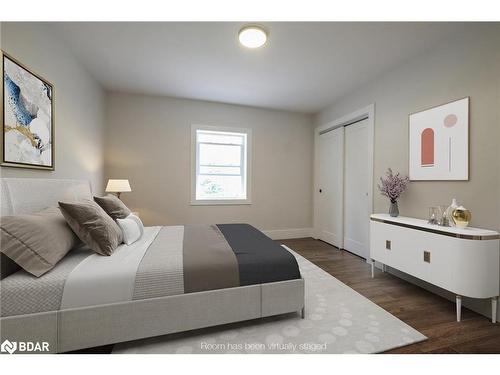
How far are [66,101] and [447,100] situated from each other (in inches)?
157

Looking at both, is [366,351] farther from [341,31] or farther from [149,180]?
[149,180]

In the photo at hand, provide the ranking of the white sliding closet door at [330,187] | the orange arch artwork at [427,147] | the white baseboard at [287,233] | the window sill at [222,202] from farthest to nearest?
the white baseboard at [287,233] → the window sill at [222,202] → the white sliding closet door at [330,187] → the orange arch artwork at [427,147]

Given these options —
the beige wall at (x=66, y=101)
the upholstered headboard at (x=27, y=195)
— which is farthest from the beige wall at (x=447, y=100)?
the beige wall at (x=66, y=101)

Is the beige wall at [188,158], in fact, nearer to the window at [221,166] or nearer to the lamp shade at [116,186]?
→ the window at [221,166]

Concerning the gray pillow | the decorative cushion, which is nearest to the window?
the gray pillow

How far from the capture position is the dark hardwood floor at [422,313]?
4.77 feet

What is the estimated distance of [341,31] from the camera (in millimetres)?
2047

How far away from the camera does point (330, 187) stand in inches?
158

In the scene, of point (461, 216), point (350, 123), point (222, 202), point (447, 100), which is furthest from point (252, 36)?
point (222, 202)

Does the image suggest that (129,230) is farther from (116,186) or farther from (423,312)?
(423,312)

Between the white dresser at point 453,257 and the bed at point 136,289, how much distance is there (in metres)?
1.22
